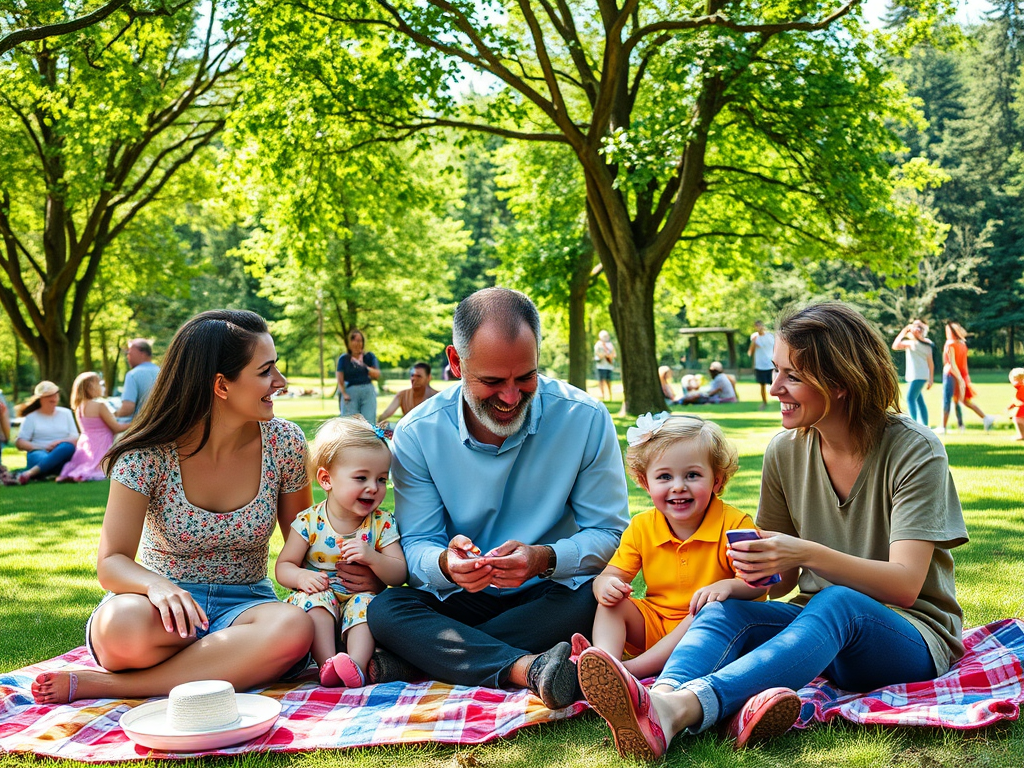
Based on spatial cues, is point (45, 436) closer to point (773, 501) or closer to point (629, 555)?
point (629, 555)

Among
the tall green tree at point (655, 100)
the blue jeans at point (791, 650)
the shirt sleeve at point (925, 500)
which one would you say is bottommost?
the blue jeans at point (791, 650)

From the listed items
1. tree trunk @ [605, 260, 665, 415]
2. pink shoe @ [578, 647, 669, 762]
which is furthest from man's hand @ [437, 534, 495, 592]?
tree trunk @ [605, 260, 665, 415]

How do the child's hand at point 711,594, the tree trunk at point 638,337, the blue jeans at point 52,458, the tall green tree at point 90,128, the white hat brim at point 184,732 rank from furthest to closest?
1. the tree trunk at point 638,337
2. the tall green tree at point 90,128
3. the blue jeans at point 52,458
4. the child's hand at point 711,594
5. the white hat brim at point 184,732

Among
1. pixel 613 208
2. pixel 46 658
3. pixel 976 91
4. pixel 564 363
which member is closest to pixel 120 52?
pixel 613 208

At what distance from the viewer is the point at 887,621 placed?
3223 mm

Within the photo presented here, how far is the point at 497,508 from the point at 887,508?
5.24 feet

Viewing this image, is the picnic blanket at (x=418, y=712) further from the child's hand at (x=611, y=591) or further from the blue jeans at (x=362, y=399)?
the blue jeans at (x=362, y=399)

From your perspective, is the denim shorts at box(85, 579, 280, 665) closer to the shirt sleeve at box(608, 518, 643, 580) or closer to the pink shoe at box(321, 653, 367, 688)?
the pink shoe at box(321, 653, 367, 688)

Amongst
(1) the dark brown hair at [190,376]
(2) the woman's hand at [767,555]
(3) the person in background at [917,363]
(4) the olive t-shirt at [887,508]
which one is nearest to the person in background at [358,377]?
(3) the person in background at [917,363]

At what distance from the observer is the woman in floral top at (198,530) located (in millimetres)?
3533

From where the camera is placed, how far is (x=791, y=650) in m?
3.05

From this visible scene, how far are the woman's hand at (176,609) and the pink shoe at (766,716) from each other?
1923 millimetres

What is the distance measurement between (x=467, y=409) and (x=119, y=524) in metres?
1.49

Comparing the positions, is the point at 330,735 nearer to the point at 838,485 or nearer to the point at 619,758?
the point at 619,758
